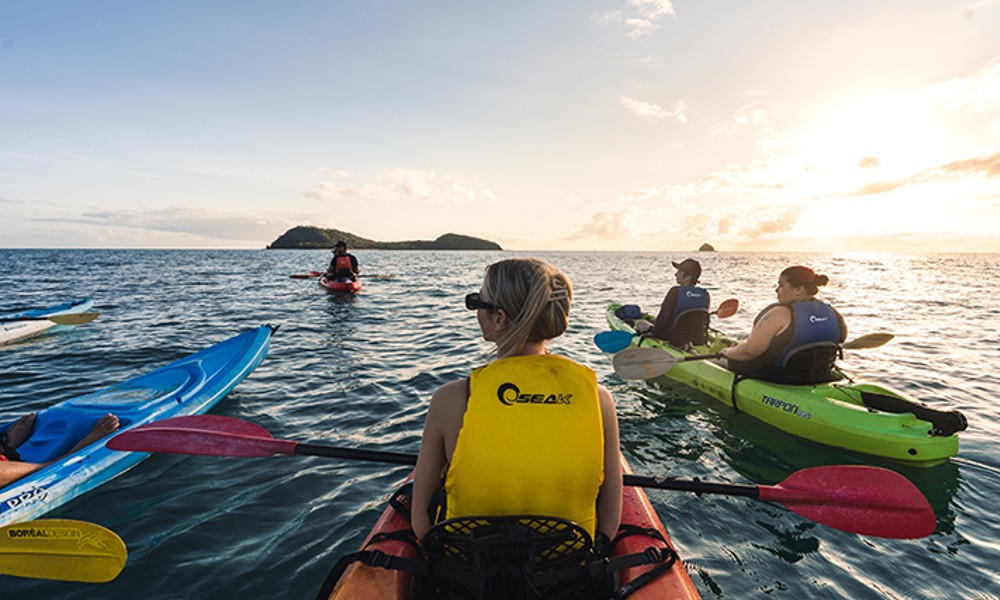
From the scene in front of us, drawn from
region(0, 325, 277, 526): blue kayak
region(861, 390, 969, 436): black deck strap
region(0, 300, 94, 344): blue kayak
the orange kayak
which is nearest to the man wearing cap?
region(861, 390, 969, 436): black deck strap

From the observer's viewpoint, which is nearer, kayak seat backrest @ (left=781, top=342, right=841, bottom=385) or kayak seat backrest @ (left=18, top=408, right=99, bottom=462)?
kayak seat backrest @ (left=18, top=408, right=99, bottom=462)

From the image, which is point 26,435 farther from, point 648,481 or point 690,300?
point 690,300

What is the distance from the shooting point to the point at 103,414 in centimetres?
506

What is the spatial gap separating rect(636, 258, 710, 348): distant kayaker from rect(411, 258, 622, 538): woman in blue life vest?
6.58 meters

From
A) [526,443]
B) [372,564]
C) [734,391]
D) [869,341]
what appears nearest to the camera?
[526,443]

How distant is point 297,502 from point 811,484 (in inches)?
168

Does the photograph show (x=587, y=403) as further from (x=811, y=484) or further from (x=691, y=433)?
(x=691, y=433)

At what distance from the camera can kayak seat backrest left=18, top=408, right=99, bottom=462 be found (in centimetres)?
466

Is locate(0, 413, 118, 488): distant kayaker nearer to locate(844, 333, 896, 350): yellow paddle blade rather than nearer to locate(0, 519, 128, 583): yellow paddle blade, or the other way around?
locate(0, 519, 128, 583): yellow paddle blade

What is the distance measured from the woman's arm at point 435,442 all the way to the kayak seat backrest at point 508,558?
198 mm

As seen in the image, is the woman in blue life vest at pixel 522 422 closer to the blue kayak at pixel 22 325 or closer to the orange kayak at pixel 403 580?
the orange kayak at pixel 403 580

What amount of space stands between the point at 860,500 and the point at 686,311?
17.1 feet

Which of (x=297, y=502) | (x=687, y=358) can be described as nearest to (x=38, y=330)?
(x=297, y=502)

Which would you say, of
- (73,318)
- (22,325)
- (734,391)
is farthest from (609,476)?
(22,325)
